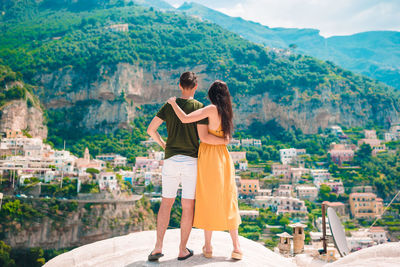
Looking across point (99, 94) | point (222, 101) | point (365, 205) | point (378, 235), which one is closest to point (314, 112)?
point (365, 205)

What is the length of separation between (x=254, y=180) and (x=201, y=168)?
3215 centimetres

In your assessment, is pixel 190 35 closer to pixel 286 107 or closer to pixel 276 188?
pixel 286 107

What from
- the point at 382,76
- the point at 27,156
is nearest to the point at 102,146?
the point at 27,156

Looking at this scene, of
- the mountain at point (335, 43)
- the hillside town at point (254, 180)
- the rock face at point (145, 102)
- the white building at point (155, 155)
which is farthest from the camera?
the mountain at point (335, 43)

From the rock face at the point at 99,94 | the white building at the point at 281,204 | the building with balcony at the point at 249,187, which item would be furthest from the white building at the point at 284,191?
the rock face at the point at 99,94

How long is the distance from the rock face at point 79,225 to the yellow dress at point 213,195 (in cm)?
2442

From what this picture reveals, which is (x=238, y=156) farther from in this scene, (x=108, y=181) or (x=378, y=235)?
(x=378, y=235)

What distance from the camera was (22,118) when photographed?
1574 inches

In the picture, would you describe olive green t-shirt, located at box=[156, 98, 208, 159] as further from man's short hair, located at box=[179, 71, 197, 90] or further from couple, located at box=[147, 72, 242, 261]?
man's short hair, located at box=[179, 71, 197, 90]

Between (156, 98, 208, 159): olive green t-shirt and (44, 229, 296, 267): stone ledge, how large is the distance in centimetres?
83

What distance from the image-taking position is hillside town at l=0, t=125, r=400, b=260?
1035 inches

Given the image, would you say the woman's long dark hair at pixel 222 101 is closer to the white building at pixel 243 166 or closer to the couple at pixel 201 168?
the couple at pixel 201 168

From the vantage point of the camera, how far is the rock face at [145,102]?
49656mm

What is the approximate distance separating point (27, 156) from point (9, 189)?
6496 millimetres
